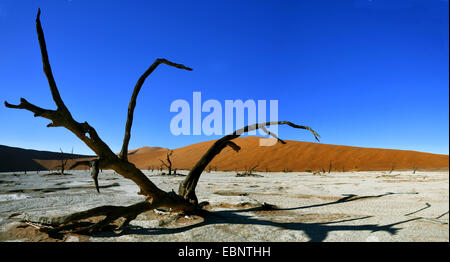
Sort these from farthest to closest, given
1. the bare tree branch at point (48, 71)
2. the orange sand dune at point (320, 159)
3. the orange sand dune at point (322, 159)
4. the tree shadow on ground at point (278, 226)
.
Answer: the orange sand dune at point (322, 159)
the orange sand dune at point (320, 159)
the tree shadow on ground at point (278, 226)
the bare tree branch at point (48, 71)

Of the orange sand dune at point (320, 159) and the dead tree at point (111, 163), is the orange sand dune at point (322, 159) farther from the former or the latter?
the dead tree at point (111, 163)

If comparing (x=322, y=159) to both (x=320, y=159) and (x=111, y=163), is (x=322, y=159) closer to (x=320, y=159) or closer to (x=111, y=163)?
(x=320, y=159)

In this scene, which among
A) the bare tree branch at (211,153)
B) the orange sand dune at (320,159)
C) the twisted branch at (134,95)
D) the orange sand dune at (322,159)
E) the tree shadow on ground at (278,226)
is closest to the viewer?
the tree shadow on ground at (278,226)

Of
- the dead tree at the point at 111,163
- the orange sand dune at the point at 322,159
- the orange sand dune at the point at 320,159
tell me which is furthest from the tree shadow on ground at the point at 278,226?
the orange sand dune at the point at 322,159

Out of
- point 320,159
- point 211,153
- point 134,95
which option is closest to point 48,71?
point 134,95

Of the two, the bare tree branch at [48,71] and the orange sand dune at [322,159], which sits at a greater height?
the bare tree branch at [48,71]

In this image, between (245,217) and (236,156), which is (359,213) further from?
(236,156)

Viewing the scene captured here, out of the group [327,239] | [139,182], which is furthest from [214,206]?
[327,239]

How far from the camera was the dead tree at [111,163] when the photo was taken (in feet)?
7.29

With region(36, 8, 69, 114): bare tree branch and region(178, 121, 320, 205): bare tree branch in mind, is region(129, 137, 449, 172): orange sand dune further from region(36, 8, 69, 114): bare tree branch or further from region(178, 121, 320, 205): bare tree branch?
region(36, 8, 69, 114): bare tree branch

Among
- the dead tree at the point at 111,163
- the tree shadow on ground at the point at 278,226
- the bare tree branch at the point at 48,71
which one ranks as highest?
the bare tree branch at the point at 48,71

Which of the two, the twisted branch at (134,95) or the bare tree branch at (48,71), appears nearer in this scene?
the bare tree branch at (48,71)

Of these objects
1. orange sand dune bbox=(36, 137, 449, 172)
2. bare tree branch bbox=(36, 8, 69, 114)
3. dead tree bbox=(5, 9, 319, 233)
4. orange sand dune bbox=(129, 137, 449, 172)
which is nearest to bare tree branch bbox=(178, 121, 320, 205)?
dead tree bbox=(5, 9, 319, 233)

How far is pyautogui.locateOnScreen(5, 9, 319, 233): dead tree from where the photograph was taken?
2.22 meters
